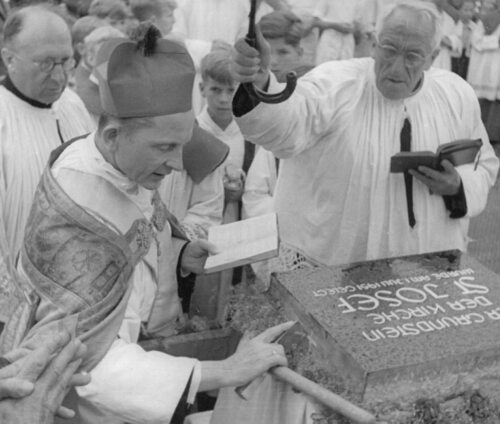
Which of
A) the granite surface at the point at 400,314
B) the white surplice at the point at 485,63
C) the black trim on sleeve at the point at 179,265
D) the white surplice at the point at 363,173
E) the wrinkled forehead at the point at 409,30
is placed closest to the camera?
the granite surface at the point at 400,314

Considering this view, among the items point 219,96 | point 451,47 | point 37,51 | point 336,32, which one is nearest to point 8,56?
point 37,51

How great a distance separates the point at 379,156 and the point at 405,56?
0.43m

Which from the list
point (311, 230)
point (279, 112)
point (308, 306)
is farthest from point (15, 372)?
point (311, 230)

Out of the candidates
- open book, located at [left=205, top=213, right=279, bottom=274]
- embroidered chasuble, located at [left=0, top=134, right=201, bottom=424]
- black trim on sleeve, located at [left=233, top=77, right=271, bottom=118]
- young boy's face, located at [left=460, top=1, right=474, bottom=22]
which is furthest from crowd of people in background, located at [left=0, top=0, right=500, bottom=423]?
young boy's face, located at [left=460, top=1, right=474, bottom=22]

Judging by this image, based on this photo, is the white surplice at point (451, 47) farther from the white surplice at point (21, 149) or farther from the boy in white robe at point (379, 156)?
the white surplice at point (21, 149)

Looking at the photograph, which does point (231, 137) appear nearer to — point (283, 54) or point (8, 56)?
point (283, 54)

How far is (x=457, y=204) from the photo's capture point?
3.44 metres

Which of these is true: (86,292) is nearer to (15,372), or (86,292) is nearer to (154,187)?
(154,187)

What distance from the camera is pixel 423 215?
3432 mm

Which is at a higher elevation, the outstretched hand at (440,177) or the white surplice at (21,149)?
the outstretched hand at (440,177)

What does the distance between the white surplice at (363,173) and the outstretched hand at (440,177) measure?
8 cm

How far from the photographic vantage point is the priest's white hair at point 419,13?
3.22 m

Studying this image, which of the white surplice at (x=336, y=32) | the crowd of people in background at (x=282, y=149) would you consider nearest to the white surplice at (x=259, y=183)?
the crowd of people in background at (x=282, y=149)

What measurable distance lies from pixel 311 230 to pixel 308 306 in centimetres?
102
